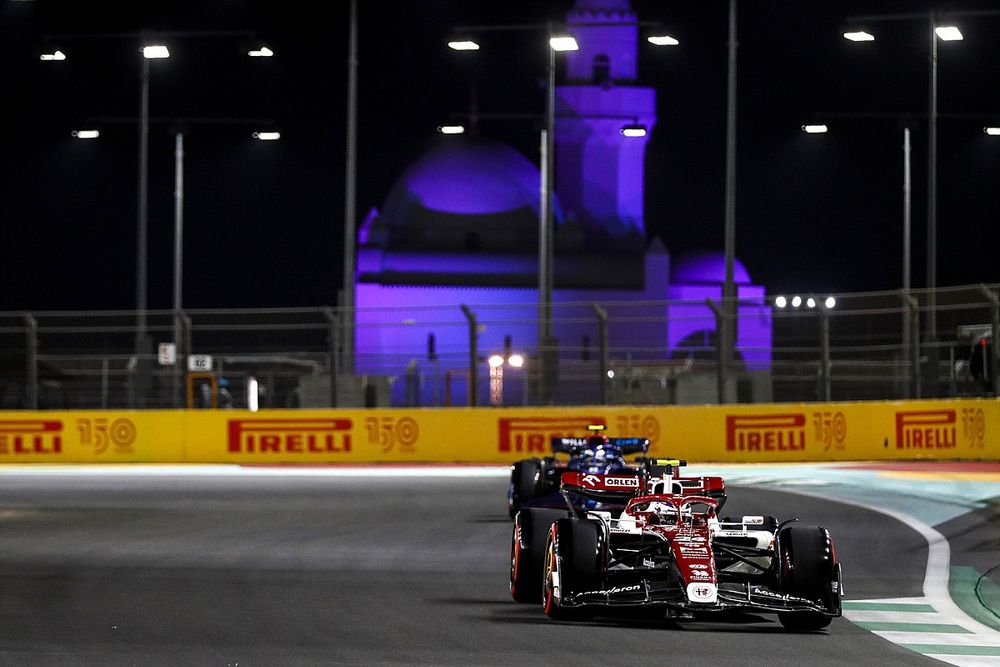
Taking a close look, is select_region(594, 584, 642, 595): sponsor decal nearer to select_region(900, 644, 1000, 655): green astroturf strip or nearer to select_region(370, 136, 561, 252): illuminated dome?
select_region(900, 644, 1000, 655): green astroturf strip

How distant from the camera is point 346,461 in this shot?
29.2m

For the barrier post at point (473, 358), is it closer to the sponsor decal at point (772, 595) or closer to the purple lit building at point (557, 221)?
the sponsor decal at point (772, 595)

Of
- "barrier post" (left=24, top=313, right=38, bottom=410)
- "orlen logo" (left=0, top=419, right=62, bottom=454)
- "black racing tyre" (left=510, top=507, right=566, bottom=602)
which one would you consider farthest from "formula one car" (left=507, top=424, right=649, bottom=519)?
"orlen logo" (left=0, top=419, right=62, bottom=454)

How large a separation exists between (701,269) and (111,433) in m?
59.0

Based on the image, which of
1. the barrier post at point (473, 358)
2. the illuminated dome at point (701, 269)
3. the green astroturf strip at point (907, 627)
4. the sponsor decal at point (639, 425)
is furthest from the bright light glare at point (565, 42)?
the illuminated dome at point (701, 269)

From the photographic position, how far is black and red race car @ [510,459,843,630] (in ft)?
30.6

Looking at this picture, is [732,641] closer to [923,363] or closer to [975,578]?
[975,578]

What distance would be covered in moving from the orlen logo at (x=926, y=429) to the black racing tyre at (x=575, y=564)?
17.5 metres

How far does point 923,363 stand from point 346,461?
9.55m

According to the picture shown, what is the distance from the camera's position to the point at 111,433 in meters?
29.7

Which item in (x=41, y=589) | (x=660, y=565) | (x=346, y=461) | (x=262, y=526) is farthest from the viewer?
(x=346, y=461)

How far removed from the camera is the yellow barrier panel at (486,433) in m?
26.7

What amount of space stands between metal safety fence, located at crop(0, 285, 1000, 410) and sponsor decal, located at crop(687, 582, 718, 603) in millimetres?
17309

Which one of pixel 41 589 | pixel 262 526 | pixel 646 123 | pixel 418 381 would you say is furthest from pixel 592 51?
pixel 41 589
